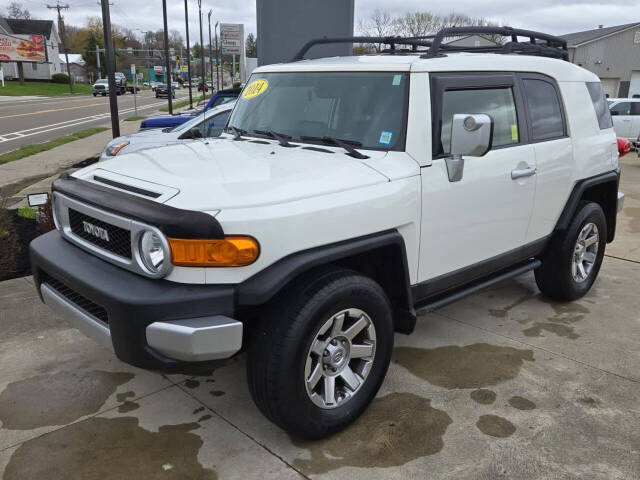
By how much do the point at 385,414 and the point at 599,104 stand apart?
339cm

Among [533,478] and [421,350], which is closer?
[533,478]

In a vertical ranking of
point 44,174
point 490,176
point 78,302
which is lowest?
point 44,174

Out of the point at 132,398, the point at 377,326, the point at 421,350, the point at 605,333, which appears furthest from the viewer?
the point at 605,333

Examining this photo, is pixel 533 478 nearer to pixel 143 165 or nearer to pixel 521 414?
pixel 521 414

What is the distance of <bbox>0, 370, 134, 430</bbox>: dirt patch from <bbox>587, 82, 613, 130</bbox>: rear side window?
13.9ft

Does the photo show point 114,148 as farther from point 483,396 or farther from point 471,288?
point 483,396

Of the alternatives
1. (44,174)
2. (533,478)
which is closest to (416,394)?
(533,478)

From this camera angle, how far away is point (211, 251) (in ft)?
8.13

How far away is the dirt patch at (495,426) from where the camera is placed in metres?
3.07

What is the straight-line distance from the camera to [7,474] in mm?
2721

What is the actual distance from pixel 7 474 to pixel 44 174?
10.4 m

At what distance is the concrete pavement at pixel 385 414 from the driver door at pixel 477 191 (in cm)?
67

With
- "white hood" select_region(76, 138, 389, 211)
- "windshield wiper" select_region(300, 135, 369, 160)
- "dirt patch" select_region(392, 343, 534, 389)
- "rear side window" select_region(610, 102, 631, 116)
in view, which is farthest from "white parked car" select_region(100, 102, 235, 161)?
"rear side window" select_region(610, 102, 631, 116)

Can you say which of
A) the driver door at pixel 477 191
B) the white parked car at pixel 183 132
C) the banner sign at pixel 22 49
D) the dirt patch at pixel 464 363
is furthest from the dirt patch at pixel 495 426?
the banner sign at pixel 22 49
